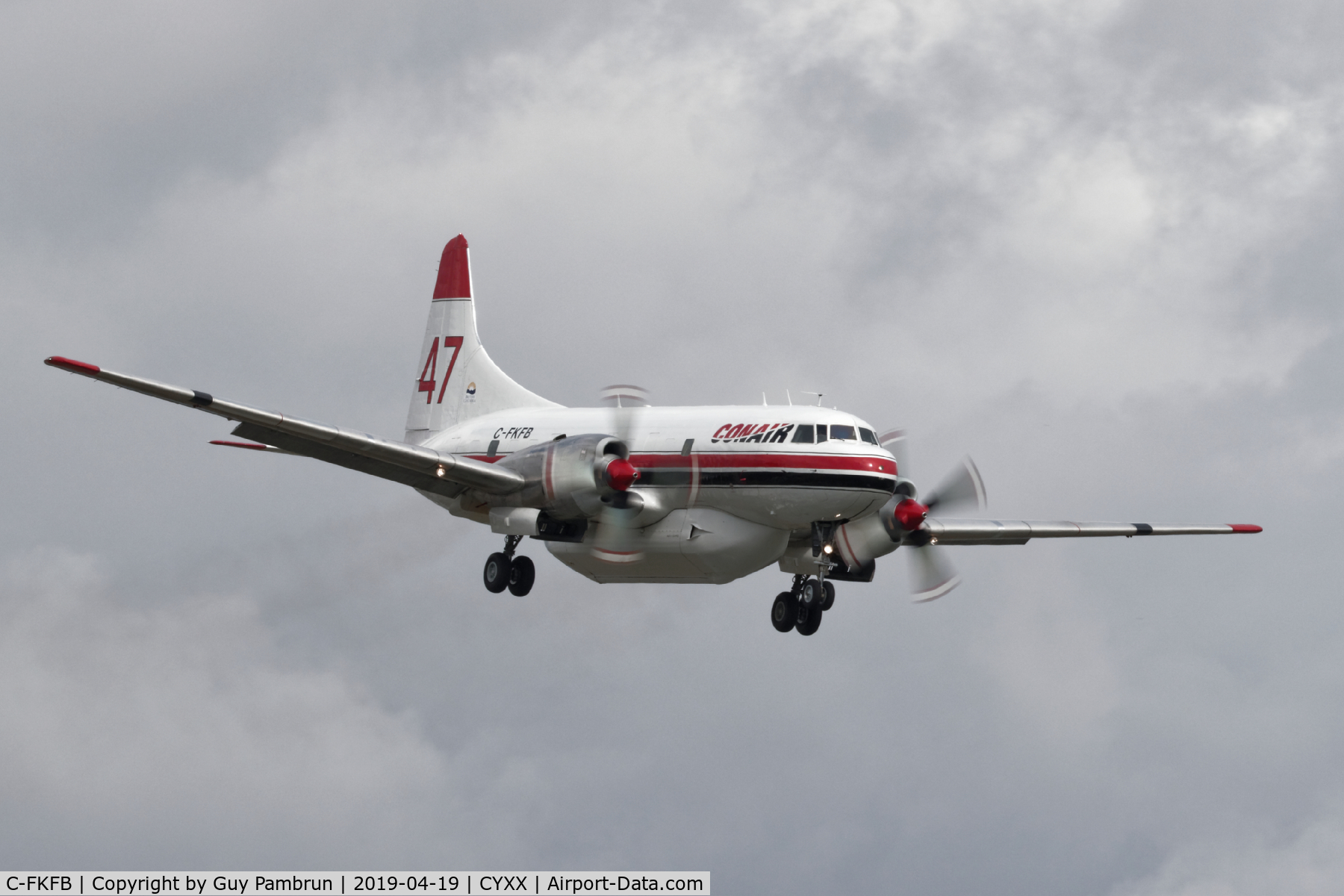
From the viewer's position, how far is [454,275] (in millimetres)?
48344

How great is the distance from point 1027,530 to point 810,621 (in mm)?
7116

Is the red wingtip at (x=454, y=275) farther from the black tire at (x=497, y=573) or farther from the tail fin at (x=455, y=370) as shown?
the black tire at (x=497, y=573)

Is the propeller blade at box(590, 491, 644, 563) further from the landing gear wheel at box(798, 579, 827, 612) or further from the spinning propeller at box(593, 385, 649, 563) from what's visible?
the landing gear wheel at box(798, 579, 827, 612)

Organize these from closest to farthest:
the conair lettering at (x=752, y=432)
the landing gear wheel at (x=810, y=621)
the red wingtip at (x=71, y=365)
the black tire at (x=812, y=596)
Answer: the red wingtip at (x=71, y=365) → the conair lettering at (x=752, y=432) → the black tire at (x=812, y=596) → the landing gear wheel at (x=810, y=621)

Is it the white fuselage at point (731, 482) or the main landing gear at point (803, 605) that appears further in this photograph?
the main landing gear at point (803, 605)

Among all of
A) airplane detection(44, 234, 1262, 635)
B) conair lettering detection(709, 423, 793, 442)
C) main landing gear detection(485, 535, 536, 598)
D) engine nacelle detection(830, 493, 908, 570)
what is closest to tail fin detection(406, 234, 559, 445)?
airplane detection(44, 234, 1262, 635)

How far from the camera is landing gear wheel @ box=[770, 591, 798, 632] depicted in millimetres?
39719

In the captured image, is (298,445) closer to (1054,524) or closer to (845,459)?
(845,459)

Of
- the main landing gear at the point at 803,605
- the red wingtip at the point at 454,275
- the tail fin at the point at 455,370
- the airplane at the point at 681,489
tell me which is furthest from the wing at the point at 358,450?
the red wingtip at the point at 454,275

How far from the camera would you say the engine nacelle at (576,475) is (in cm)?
3653

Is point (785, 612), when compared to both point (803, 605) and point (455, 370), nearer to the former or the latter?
point (803, 605)

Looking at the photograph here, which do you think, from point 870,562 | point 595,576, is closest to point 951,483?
point 870,562

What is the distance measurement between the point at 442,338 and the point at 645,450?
36.3ft

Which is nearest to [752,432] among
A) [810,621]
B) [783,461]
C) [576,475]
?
[783,461]
